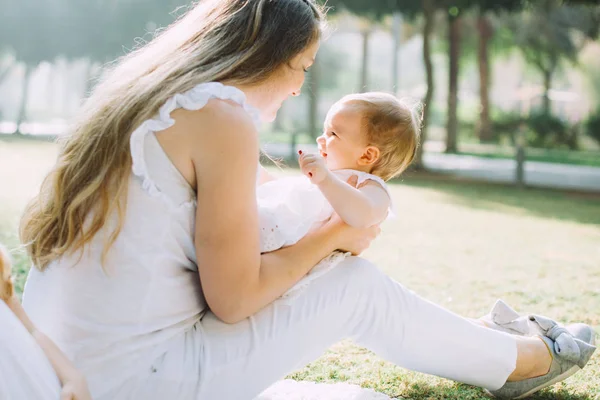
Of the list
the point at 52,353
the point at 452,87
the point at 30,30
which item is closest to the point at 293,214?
the point at 52,353

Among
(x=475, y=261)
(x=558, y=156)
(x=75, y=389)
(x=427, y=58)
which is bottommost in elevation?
(x=558, y=156)

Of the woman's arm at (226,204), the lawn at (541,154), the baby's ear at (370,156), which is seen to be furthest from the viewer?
the lawn at (541,154)

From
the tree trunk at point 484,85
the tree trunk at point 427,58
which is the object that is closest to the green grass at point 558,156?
the tree trunk at point 484,85

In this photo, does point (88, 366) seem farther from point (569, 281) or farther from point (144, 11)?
point (144, 11)

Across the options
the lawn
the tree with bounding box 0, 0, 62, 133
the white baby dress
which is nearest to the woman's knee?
the white baby dress

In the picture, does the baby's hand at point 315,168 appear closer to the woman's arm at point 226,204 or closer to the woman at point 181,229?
the woman at point 181,229

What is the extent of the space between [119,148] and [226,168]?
29 cm

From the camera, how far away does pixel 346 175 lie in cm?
247

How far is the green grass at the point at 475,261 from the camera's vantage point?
286 centimetres

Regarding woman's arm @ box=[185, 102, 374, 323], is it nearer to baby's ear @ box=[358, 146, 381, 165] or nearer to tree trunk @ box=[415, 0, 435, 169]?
baby's ear @ box=[358, 146, 381, 165]

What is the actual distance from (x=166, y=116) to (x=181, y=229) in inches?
11.7

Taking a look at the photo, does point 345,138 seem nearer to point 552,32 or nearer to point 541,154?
point 541,154

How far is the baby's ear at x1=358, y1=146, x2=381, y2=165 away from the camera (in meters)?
2.49

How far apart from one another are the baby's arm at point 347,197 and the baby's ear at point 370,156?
19 cm
